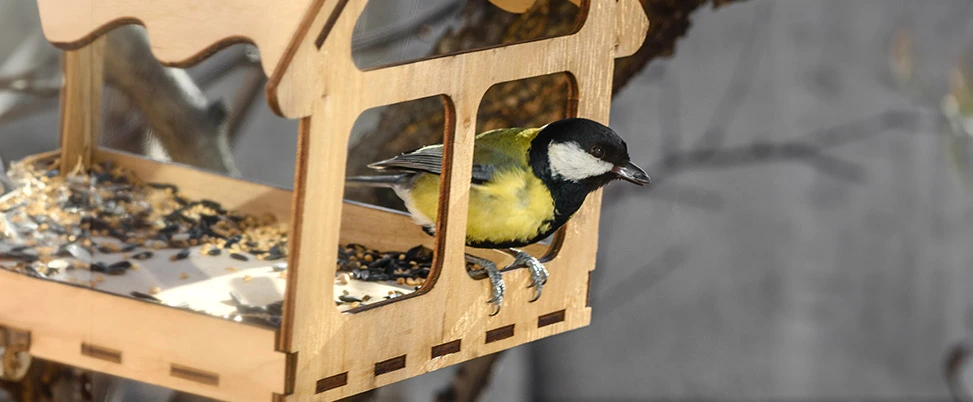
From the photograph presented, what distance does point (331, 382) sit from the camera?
113cm

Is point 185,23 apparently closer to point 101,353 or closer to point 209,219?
point 101,353

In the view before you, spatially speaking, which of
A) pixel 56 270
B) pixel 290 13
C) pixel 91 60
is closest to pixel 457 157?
pixel 290 13

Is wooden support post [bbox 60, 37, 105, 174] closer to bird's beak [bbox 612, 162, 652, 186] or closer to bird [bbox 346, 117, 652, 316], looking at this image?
bird [bbox 346, 117, 652, 316]

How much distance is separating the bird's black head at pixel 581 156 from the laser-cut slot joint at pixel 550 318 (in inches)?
7.3

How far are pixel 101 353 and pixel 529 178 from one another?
0.51 m

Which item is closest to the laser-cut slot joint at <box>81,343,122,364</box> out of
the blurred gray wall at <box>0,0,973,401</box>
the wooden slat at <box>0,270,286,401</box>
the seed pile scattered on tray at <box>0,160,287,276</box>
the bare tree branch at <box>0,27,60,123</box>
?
the wooden slat at <box>0,270,286,401</box>

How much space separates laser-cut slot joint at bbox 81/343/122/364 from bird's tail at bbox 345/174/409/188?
0.42 meters

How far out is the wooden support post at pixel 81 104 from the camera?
1.72 meters

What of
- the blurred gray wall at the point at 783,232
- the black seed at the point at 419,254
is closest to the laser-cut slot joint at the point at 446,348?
the black seed at the point at 419,254

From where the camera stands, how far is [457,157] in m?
1.21

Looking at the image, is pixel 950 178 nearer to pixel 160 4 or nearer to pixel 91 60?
pixel 91 60

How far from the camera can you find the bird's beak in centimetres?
130

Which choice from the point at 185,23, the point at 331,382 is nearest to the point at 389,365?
the point at 331,382

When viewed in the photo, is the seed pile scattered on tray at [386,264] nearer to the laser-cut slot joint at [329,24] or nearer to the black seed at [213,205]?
the black seed at [213,205]
